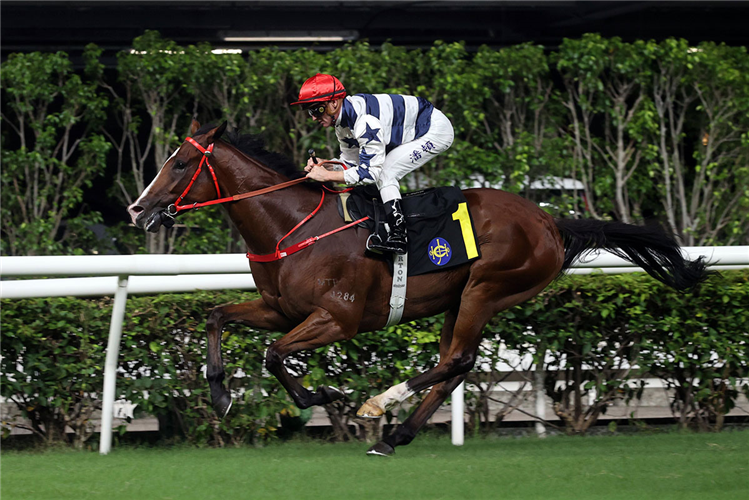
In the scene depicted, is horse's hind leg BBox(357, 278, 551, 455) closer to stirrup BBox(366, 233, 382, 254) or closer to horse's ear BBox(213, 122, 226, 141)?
stirrup BBox(366, 233, 382, 254)

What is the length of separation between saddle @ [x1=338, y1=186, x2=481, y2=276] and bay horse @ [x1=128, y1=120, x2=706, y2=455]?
6cm

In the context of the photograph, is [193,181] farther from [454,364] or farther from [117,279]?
[454,364]

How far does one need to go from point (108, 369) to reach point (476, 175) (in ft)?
14.6

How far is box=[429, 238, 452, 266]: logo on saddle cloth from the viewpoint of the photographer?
13.8 feet

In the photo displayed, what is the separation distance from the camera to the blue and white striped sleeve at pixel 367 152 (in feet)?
13.1

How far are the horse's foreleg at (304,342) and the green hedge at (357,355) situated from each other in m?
0.41

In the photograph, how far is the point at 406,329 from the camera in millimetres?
4590

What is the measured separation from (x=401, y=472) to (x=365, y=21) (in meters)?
5.45

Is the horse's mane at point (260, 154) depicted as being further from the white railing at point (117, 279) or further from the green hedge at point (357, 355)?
the green hedge at point (357, 355)

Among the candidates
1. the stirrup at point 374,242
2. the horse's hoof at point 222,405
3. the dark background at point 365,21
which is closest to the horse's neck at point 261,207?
the stirrup at point 374,242

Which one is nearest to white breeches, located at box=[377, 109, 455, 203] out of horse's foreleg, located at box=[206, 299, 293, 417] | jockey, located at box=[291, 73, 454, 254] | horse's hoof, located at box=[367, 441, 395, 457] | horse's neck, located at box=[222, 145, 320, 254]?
jockey, located at box=[291, 73, 454, 254]

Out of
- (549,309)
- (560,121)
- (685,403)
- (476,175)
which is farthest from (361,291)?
(560,121)

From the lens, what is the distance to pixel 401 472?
12.4 ft

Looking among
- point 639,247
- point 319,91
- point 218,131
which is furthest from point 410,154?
point 639,247
